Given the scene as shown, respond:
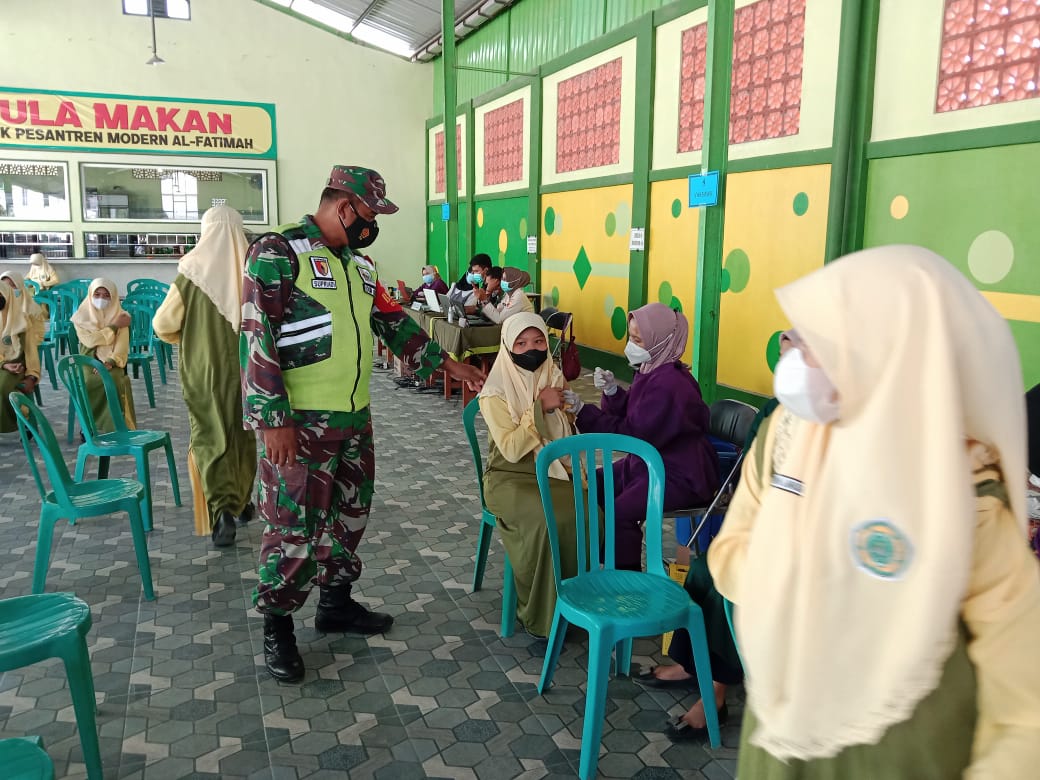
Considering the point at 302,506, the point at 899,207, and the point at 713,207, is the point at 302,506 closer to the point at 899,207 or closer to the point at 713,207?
the point at 899,207

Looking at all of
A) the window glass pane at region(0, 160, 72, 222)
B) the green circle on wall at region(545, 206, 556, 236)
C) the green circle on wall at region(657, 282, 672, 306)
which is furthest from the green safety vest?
the window glass pane at region(0, 160, 72, 222)

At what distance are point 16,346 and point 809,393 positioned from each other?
531 centimetres

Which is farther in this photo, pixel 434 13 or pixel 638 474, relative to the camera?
pixel 434 13

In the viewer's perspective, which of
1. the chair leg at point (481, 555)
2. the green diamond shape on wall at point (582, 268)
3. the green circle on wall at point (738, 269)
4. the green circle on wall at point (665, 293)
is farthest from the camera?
the green diamond shape on wall at point (582, 268)

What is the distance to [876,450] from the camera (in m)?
0.96

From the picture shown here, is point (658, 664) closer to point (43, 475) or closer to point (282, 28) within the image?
point (43, 475)

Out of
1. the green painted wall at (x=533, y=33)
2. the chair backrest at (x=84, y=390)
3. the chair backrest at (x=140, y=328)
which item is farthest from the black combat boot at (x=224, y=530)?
the green painted wall at (x=533, y=33)

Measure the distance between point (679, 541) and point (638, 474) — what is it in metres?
0.49

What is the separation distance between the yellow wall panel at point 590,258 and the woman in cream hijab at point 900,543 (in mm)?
6481

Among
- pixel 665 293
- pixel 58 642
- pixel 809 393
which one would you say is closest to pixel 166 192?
pixel 665 293

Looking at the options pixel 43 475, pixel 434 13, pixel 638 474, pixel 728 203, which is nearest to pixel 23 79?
pixel 434 13

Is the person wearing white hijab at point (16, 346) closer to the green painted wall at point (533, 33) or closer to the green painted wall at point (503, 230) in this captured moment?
the green painted wall at point (533, 33)

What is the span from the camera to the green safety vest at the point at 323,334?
7.50 ft

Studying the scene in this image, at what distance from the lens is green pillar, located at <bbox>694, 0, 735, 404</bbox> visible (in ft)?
16.6
